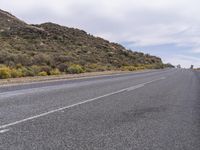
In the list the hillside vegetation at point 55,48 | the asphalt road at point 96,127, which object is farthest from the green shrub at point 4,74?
the asphalt road at point 96,127

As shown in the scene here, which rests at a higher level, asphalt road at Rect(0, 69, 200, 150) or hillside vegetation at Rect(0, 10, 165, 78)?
hillside vegetation at Rect(0, 10, 165, 78)

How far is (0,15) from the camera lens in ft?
298

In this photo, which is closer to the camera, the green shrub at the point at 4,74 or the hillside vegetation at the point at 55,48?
the green shrub at the point at 4,74

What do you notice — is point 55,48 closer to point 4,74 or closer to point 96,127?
point 4,74

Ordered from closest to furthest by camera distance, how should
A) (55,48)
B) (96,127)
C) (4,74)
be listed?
1. (96,127)
2. (4,74)
3. (55,48)

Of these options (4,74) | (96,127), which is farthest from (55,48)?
(96,127)

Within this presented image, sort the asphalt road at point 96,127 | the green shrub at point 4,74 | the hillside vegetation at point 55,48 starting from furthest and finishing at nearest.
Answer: the hillside vegetation at point 55,48 → the green shrub at point 4,74 → the asphalt road at point 96,127

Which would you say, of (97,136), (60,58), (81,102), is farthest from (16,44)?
(97,136)

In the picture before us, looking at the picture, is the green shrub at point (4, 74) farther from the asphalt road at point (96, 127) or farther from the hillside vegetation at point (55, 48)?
the asphalt road at point (96, 127)

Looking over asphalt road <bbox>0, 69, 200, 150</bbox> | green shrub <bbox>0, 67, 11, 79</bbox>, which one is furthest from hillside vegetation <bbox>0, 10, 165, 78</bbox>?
asphalt road <bbox>0, 69, 200, 150</bbox>

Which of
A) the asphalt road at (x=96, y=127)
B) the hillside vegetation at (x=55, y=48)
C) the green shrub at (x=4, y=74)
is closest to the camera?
the asphalt road at (x=96, y=127)

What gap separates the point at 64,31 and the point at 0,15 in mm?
15779

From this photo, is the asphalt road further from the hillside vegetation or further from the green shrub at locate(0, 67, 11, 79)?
the hillside vegetation

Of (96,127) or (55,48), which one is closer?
(96,127)
